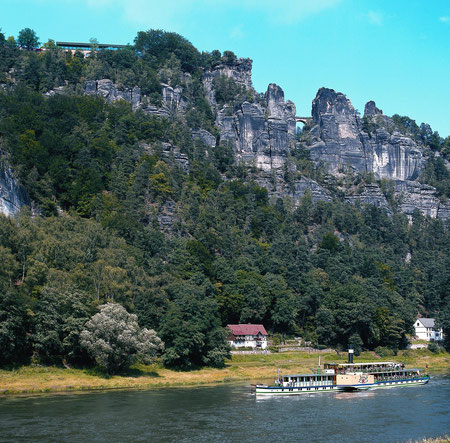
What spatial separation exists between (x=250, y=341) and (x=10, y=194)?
190ft

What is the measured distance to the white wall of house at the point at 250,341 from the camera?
4685 inches

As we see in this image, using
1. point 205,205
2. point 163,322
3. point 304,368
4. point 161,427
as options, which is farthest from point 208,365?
point 205,205

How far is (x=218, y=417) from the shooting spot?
64.8 m

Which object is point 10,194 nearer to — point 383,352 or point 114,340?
point 114,340

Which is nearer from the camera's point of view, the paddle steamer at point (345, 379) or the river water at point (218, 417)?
the river water at point (218, 417)

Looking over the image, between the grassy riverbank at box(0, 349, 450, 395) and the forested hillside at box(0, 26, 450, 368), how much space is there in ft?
9.40

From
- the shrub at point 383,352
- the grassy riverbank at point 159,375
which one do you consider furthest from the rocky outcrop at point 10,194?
the shrub at point 383,352

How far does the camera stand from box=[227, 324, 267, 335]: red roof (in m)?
121

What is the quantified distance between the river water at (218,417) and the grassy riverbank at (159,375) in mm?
4437

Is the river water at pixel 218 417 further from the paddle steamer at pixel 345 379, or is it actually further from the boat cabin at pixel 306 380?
the boat cabin at pixel 306 380

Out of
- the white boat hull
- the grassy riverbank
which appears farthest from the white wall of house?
the white boat hull

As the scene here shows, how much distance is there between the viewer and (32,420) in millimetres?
60656

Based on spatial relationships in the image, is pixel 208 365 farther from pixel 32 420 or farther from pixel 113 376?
pixel 32 420

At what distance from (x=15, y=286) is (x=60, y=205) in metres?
52.9
